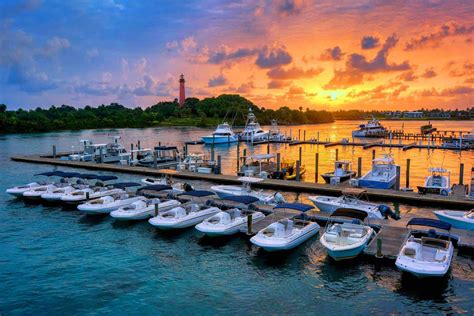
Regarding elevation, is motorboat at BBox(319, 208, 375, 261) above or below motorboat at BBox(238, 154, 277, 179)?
below

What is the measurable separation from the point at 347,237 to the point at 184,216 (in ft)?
33.7

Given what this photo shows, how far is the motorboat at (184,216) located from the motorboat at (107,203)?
3.69 m

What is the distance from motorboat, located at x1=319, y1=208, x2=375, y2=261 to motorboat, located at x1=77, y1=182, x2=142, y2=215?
14576 millimetres

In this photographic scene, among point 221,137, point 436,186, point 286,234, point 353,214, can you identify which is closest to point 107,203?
point 286,234

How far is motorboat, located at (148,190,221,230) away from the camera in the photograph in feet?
81.8

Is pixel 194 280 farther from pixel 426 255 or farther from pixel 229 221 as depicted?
pixel 426 255

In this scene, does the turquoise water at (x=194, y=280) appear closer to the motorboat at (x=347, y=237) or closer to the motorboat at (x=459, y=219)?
the motorboat at (x=347, y=237)

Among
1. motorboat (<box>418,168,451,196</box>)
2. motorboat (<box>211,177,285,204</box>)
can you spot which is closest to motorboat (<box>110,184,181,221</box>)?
motorboat (<box>211,177,285,204</box>)

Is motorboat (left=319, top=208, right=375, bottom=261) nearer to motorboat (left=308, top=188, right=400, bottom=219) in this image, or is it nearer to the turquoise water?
the turquoise water

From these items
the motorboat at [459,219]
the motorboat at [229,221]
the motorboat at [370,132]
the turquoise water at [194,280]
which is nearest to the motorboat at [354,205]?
the motorboat at [459,219]

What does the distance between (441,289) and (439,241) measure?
2.87 m

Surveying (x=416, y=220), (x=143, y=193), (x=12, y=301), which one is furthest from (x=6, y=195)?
(x=416, y=220)

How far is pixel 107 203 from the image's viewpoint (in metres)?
29.2

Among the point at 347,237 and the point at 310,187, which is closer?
the point at 347,237
